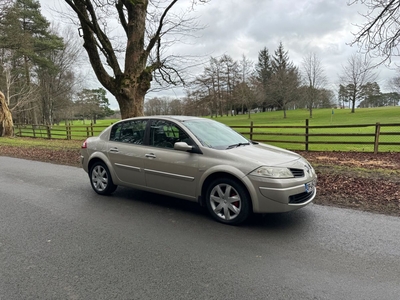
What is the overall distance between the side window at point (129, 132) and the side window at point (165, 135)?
0.91 ft

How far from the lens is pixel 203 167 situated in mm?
4262

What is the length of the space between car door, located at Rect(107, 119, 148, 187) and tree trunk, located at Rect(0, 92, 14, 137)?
22.8 metres

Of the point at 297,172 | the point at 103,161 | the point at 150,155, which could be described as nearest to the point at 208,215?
the point at 150,155

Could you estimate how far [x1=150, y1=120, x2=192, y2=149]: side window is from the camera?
4.71 metres

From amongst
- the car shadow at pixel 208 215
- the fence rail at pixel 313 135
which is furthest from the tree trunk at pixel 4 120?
the car shadow at pixel 208 215

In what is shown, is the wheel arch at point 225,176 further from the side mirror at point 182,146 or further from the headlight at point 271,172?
the side mirror at point 182,146

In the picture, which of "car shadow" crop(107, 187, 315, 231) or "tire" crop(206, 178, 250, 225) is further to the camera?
"car shadow" crop(107, 187, 315, 231)

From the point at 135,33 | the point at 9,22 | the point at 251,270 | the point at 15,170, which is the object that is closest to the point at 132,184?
the point at 251,270

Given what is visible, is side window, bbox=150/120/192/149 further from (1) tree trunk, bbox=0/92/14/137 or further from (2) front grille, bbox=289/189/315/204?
(1) tree trunk, bbox=0/92/14/137

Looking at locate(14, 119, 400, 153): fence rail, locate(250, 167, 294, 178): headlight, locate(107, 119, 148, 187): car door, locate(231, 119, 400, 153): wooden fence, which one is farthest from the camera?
locate(14, 119, 400, 153): fence rail

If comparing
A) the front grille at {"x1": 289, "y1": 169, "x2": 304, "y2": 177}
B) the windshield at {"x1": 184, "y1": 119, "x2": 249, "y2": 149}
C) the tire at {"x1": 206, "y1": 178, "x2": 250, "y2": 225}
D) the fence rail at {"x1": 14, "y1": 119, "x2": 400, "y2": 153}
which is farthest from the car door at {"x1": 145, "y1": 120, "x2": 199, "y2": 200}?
the fence rail at {"x1": 14, "y1": 119, "x2": 400, "y2": 153}

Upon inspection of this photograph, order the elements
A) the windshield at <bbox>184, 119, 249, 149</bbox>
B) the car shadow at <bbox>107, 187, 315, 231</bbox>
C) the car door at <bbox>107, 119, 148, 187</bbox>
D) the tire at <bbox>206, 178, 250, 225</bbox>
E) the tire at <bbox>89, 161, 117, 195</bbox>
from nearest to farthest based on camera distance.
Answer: the tire at <bbox>206, 178, 250, 225</bbox> < the car shadow at <bbox>107, 187, 315, 231</bbox> < the windshield at <bbox>184, 119, 249, 149</bbox> < the car door at <bbox>107, 119, 148, 187</bbox> < the tire at <bbox>89, 161, 117, 195</bbox>

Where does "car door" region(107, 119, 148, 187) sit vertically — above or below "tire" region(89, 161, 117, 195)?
above

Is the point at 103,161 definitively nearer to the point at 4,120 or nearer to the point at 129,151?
the point at 129,151
